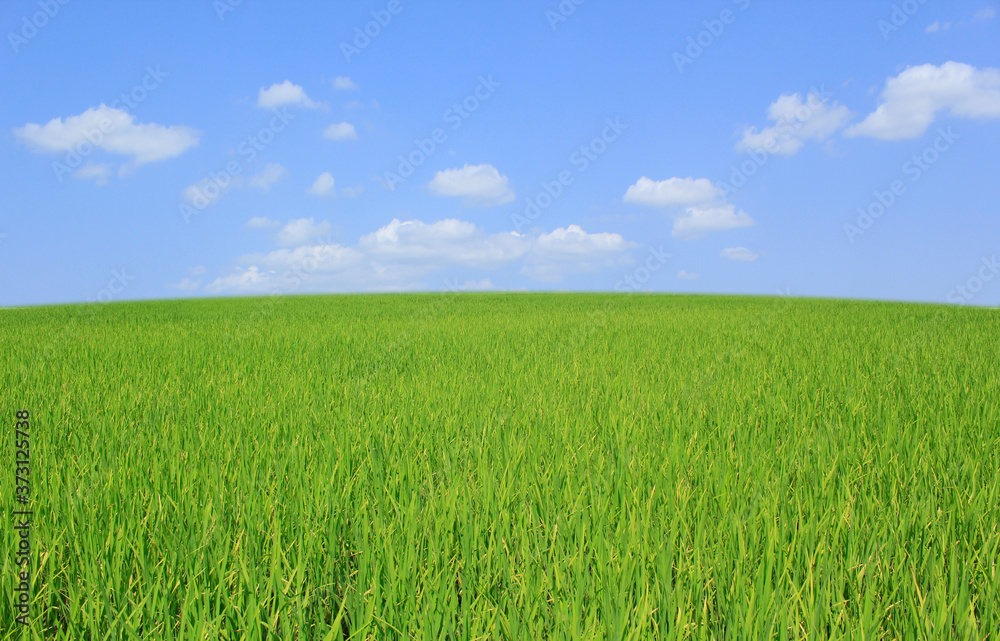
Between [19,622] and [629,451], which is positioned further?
[629,451]

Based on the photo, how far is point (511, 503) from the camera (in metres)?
2.07

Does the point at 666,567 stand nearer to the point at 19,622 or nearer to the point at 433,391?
the point at 19,622

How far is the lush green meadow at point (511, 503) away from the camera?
1.43m

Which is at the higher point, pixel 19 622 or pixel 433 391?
pixel 433 391

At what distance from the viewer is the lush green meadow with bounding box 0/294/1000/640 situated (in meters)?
1.43

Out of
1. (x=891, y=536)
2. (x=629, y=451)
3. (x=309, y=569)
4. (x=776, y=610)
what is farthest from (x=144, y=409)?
(x=891, y=536)

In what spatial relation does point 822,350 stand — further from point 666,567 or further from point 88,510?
point 88,510

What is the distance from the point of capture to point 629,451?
8.56 ft

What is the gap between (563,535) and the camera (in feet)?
5.79

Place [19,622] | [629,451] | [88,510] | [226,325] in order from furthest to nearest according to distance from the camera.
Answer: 1. [226,325]
2. [629,451]
3. [88,510]
4. [19,622]

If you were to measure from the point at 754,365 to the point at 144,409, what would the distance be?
16.0 ft

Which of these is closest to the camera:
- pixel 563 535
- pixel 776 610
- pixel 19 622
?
pixel 776 610

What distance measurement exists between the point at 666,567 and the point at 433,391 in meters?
2.44

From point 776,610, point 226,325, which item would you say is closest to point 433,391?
point 776,610
